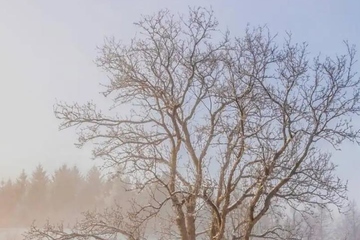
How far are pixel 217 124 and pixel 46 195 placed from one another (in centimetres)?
1096

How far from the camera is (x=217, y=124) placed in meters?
4.95

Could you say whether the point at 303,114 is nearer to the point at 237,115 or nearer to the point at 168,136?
the point at 237,115

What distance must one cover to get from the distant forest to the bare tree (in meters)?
5.88

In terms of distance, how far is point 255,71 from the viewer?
173 inches

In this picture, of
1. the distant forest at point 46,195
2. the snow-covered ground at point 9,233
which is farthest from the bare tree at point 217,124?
the snow-covered ground at point 9,233

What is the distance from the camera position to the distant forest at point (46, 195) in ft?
38.1

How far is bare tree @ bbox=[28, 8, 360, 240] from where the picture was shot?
13.7ft

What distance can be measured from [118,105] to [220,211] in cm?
196

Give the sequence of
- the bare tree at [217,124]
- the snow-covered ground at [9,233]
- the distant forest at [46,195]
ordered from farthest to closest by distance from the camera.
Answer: the distant forest at [46,195]
the snow-covered ground at [9,233]
the bare tree at [217,124]

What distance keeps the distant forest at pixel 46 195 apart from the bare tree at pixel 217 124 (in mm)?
5880

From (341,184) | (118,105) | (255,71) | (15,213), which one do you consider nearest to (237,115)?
(255,71)

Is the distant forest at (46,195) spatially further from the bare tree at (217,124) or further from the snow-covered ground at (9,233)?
the bare tree at (217,124)

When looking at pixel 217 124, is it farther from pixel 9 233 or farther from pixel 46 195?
pixel 46 195

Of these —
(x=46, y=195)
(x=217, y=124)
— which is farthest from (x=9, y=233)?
(x=217, y=124)
